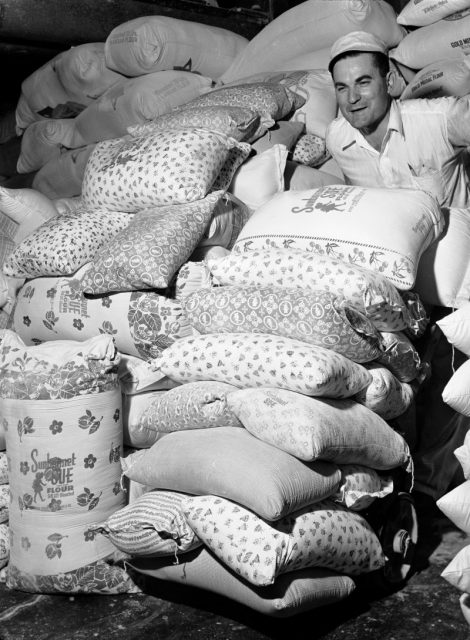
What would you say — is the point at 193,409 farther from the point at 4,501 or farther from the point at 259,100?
the point at 259,100

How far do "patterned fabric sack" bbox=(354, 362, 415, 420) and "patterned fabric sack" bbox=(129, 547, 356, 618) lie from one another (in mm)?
465

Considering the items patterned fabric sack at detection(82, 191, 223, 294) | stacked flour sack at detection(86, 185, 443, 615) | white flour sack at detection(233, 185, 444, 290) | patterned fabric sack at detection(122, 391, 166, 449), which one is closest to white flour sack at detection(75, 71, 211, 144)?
patterned fabric sack at detection(82, 191, 223, 294)

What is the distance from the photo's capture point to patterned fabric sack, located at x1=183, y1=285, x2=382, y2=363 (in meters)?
2.20

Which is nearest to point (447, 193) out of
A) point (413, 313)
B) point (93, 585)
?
point (413, 313)

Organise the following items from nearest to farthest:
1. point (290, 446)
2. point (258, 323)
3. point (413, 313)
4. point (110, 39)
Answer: point (290, 446) < point (258, 323) < point (413, 313) < point (110, 39)

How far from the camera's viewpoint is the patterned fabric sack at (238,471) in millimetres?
1981

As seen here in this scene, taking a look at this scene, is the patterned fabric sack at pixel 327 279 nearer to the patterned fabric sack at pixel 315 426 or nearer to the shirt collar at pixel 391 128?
the patterned fabric sack at pixel 315 426

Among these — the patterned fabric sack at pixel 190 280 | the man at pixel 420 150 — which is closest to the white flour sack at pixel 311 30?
the man at pixel 420 150

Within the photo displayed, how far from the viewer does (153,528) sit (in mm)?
2141

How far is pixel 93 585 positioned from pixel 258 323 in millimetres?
858

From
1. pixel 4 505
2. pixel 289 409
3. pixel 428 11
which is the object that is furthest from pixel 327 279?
pixel 428 11

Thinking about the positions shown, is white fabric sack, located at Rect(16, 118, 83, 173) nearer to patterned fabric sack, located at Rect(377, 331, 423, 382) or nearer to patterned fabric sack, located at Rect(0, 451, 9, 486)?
patterned fabric sack, located at Rect(0, 451, 9, 486)

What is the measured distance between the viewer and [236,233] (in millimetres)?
2984

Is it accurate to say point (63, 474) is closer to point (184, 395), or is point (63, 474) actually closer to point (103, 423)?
point (103, 423)
